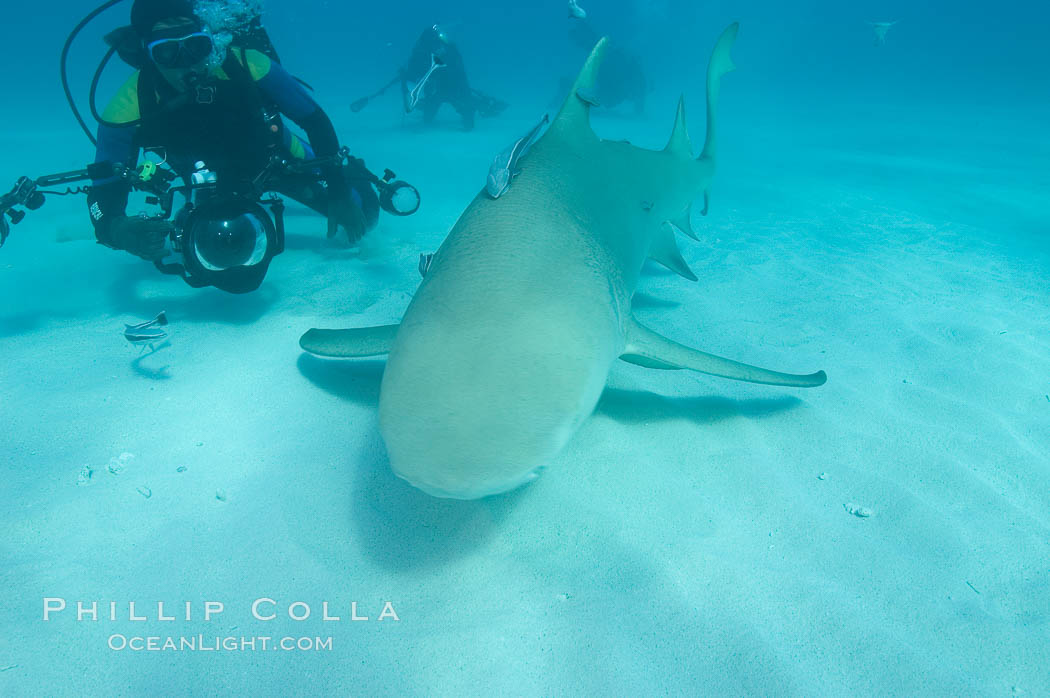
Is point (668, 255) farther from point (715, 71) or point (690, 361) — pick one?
point (715, 71)

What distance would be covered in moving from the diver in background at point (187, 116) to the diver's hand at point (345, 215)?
0.34 feet

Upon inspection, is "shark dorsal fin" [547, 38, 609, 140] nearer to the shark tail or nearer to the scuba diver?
the shark tail

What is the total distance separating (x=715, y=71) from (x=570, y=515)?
17.7 feet

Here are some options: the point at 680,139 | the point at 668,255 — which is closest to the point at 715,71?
the point at 680,139

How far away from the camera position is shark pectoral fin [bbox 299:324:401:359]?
285 cm

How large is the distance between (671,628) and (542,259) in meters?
1.57

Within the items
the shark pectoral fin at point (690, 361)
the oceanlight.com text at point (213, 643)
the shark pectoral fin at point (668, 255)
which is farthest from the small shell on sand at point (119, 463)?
the shark pectoral fin at point (668, 255)

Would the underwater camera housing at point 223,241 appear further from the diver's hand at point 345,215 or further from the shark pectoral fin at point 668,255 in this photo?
the shark pectoral fin at point 668,255

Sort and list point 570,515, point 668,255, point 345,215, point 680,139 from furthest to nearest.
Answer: point 345,215 → point 680,139 → point 668,255 → point 570,515

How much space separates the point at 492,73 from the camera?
4303 centimetres

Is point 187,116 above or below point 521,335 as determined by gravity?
above

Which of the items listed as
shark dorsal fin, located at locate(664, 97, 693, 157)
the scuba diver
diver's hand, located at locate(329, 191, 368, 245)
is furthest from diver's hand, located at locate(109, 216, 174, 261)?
the scuba diver

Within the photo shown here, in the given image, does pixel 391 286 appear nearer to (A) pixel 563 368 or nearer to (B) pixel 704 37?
(A) pixel 563 368

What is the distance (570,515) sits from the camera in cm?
234
